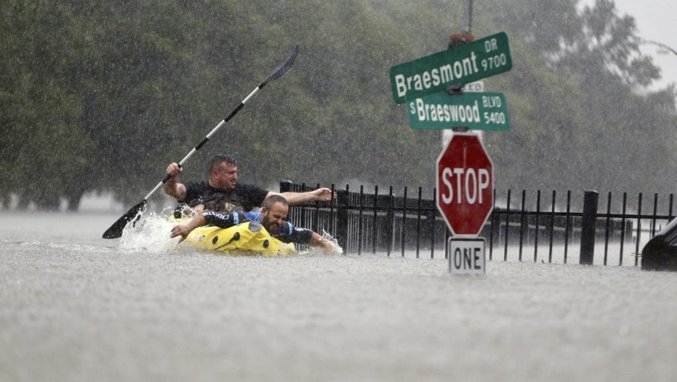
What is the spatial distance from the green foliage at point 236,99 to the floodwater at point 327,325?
1450 inches

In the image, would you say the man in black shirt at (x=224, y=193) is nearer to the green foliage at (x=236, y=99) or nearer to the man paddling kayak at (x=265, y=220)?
the man paddling kayak at (x=265, y=220)

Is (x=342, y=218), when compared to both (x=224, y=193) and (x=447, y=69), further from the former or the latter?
(x=447, y=69)

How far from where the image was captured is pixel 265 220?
19203 millimetres

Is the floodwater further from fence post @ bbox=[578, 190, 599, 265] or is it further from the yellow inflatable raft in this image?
fence post @ bbox=[578, 190, 599, 265]

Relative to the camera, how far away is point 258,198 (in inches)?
784

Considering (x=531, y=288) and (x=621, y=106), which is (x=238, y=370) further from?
(x=621, y=106)

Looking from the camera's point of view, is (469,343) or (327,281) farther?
(327,281)

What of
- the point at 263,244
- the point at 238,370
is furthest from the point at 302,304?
the point at 263,244

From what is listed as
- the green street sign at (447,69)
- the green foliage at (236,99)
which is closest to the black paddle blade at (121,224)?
the green street sign at (447,69)

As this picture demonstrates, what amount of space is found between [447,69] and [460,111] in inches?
16.0

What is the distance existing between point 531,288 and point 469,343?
480 centimetres

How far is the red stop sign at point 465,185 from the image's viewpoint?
45.3 ft

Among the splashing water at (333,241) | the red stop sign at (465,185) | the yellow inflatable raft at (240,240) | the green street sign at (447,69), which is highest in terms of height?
the green street sign at (447,69)

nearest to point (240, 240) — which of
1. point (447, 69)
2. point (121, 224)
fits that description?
point (121, 224)
